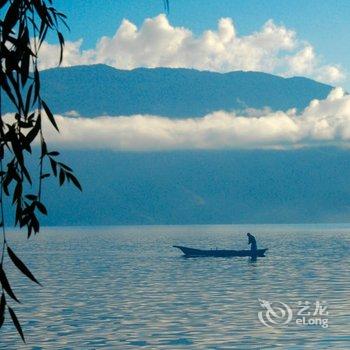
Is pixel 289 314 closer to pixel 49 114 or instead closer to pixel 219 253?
pixel 49 114

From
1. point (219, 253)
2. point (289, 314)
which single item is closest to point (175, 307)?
point (289, 314)

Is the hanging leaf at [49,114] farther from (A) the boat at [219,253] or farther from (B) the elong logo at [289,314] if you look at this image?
(A) the boat at [219,253]

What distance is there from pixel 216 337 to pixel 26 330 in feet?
35.0

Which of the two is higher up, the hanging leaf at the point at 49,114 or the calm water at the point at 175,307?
the hanging leaf at the point at 49,114

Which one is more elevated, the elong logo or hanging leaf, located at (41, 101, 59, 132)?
hanging leaf, located at (41, 101, 59, 132)

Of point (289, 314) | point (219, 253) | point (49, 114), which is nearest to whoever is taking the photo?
point (49, 114)

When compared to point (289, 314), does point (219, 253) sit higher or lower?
higher

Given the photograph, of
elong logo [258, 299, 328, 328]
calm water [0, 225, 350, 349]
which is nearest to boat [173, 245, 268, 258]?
calm water [0, 225, 350, 349]

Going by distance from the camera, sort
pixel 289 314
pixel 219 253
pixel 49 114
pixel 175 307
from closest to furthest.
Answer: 1. pixel 49 114
2. pixel 289 314
3. pixel 175 307
4. pixel 219 253

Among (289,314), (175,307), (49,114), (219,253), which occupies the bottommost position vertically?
(175,307)

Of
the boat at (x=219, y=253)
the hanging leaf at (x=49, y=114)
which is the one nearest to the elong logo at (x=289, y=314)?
the hanging leaf at (x=49, y=114)

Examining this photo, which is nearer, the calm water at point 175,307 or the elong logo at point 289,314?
the calm water at point 175,307

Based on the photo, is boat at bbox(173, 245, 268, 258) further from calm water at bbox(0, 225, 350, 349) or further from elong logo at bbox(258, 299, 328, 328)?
elong logo at bbox(258, 299, 328, 328)

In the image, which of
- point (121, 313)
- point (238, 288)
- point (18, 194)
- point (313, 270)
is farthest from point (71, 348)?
point (313, 270)
